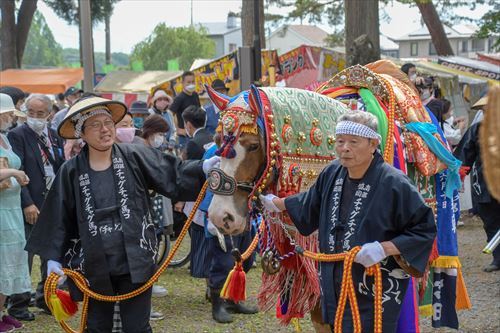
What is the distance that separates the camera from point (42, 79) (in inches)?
818

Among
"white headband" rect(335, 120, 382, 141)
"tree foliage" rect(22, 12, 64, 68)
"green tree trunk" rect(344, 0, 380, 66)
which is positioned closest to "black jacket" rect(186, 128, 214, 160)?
"white headband" rect(335, 120, 382, 141)

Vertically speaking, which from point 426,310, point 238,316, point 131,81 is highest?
point 131,81

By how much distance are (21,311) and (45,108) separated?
5.97ft

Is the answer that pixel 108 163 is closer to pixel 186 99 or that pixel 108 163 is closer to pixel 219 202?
pixel 219 202

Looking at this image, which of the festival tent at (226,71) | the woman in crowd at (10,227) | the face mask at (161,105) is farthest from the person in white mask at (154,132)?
the festival tent at (226,71)

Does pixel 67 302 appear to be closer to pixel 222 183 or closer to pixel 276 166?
pixel 222 183

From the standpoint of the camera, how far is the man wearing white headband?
368 cm

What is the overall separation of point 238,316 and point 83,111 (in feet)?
9.90

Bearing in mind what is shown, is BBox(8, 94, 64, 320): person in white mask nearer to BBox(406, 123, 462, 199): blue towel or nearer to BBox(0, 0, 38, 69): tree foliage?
BBox(406, 123, 462, 199): blue towel

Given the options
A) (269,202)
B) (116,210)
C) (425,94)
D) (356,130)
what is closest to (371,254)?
(356,130)

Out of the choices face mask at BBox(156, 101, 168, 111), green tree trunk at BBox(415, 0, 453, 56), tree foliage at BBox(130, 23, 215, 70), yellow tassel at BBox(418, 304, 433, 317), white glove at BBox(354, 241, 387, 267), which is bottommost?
yellow tassel at BBox(418, 304, 433, 317)

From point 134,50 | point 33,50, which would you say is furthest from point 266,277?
point 33,50

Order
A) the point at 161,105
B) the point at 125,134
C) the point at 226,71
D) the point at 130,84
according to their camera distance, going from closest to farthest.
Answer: the point at 125,134, the point at 161,105, the point at 226,71, the point at 130,84

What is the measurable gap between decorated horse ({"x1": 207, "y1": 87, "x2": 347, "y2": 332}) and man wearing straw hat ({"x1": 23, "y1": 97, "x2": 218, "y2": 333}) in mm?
328
